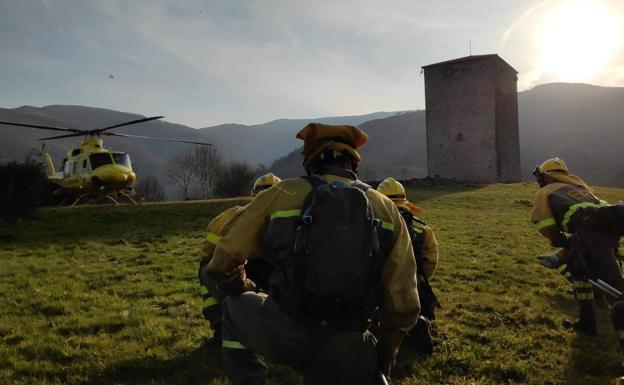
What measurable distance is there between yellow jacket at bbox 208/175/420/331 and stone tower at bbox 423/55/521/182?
54568 mm

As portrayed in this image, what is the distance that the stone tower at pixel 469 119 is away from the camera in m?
54.0

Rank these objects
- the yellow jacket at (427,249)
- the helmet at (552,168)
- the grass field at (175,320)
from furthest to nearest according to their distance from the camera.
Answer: the helmet at (552,168) → the yellow jacket at (427,249) → the grass field at (175,320)

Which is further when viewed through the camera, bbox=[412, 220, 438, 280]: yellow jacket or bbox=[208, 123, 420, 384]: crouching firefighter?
bbox=[412, 220, 438, 280]: yellow jacket

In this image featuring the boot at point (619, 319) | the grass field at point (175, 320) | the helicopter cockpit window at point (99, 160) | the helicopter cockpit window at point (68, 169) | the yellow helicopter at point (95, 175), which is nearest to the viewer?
the boot at point (619, 319)

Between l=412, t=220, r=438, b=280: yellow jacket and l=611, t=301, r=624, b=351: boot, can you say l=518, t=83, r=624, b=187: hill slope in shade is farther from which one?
l=611, t=301, r=624, b=351: boot

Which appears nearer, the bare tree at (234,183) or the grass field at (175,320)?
the grass field at (175,320)

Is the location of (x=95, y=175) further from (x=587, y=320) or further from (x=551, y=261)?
(x=587, y=320)

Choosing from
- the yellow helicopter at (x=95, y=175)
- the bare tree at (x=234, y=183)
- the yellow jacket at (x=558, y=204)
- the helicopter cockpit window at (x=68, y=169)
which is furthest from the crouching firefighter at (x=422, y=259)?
the bare tree at (x=234, y=183)

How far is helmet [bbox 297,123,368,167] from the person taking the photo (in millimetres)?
3312

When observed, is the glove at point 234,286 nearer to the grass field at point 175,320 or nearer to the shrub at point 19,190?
the grass field at point 175,320

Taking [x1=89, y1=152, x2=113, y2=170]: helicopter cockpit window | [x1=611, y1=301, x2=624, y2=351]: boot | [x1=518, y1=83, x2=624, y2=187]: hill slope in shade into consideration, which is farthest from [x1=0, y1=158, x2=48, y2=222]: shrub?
[x1=518, y1=83, x2=624, y2=187]: hill slope in shade

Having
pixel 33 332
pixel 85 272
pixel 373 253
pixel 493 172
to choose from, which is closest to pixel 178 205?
pixel 85 272

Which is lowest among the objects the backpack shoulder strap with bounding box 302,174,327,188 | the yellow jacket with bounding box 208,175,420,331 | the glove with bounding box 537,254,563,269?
the glove with bounding box 537,254,563,269

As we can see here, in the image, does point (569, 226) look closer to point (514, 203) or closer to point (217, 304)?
point (217, 304)
